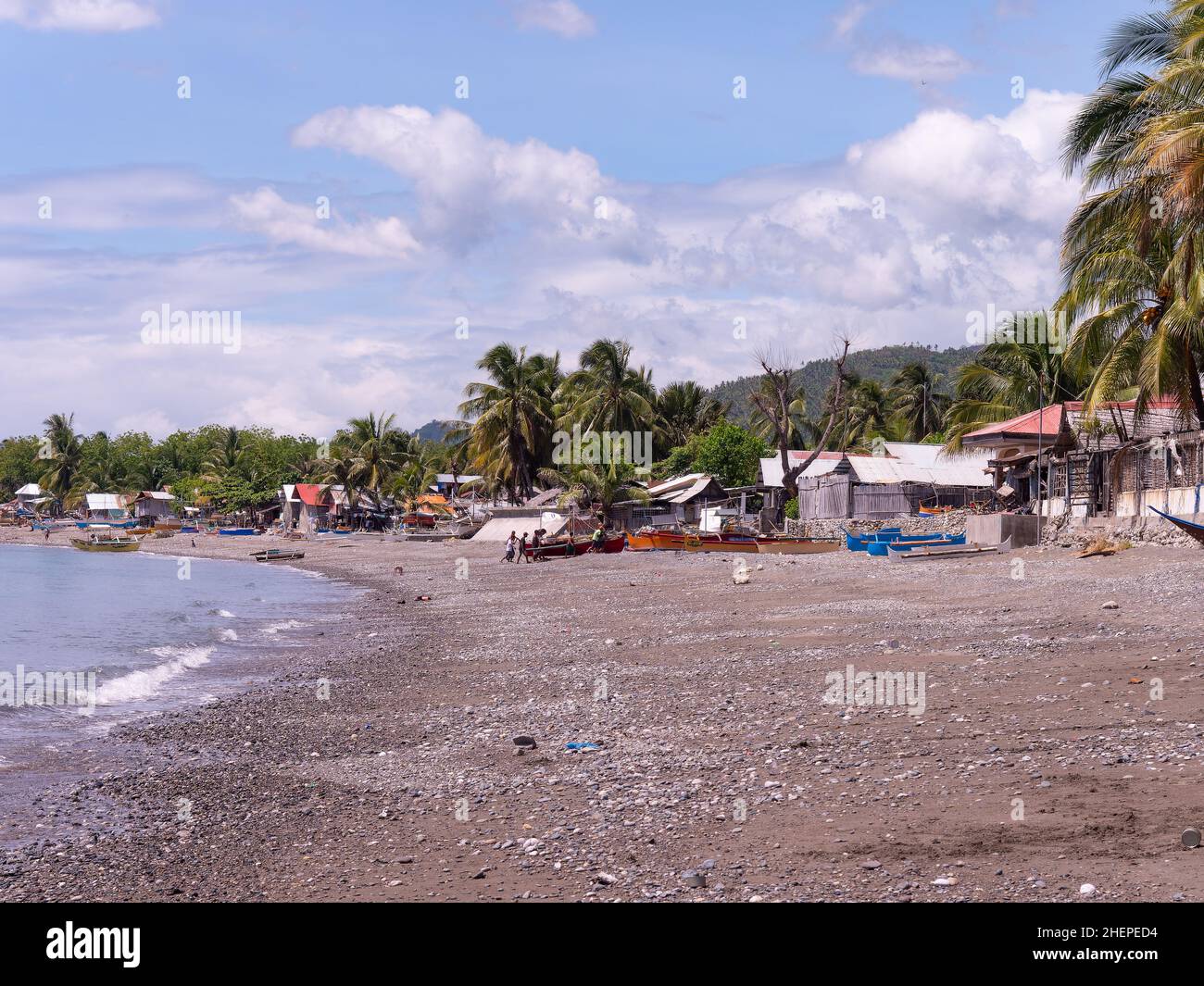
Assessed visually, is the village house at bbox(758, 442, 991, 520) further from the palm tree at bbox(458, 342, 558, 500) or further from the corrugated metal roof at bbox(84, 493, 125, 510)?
the corrugated metal roof at bbox(84, 493, 125, 510)

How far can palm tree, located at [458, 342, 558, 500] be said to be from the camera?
7081 centimetres

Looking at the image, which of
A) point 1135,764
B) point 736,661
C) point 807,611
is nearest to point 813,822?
point 1135,764

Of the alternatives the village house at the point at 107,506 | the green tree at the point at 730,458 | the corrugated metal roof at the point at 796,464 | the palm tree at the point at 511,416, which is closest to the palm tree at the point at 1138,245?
the corrugated metal roof at the point at 796,464

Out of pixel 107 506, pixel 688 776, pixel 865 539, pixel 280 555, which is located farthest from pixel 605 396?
pixel 107 506

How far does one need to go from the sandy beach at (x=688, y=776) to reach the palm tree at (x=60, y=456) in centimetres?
13688

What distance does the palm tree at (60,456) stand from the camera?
139000 mm

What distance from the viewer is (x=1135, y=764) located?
25.3 ft

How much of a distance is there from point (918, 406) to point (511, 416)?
3064 centimetres

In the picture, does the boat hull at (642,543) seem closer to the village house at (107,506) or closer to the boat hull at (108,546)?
the boat hull at (108,546)

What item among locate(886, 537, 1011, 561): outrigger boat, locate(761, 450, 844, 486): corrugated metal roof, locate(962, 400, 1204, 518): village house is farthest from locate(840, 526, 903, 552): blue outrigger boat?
locate(761, 450, 844, 486): corrugated metal roof

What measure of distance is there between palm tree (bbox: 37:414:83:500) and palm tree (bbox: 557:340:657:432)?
9294cm

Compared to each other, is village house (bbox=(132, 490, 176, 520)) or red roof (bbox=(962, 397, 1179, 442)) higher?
red roof (bbox=(962, 397, 1179, 442))
